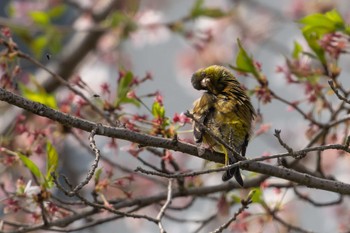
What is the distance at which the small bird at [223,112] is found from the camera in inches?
114

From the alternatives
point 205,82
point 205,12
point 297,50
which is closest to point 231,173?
point 205,82

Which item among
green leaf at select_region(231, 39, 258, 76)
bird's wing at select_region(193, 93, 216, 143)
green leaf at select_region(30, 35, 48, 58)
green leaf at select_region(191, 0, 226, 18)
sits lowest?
bird's wing at select_region(193, 93, 216, 143)

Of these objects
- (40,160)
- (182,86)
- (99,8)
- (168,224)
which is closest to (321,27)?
(99,8)

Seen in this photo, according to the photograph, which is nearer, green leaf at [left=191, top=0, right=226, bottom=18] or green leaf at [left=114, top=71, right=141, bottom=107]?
green leaf at [left=114, top=71, right=141, bottom=107]

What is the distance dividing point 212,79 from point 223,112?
34cm

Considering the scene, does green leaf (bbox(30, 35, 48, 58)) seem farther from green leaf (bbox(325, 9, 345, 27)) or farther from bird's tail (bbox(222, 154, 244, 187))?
bird's tail (bbox(222, 154, 244, 187))

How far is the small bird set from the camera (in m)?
2.90

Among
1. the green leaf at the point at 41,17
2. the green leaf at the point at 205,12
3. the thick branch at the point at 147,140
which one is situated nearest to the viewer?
the thick branch at the point at 147,140

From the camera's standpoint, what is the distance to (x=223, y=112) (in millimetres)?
3102

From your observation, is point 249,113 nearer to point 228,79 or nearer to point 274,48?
point 228,79

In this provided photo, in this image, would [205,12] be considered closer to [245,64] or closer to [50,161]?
[245,64]

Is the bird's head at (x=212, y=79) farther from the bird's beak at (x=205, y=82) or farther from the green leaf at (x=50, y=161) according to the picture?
the green leaf at (x=50, y=161)

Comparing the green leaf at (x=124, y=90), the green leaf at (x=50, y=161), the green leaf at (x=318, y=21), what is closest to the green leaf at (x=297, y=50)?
the green leaf at (x=318, y=21)

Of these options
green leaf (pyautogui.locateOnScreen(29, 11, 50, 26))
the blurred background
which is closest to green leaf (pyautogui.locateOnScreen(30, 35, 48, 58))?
the blurred background
